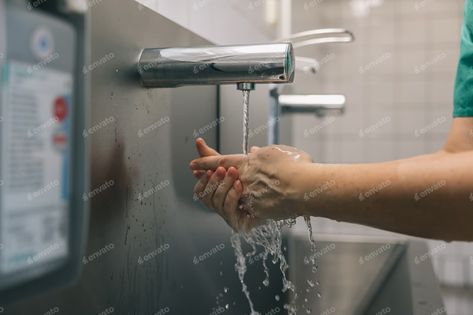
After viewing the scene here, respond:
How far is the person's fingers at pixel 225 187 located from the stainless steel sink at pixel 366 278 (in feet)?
0.96

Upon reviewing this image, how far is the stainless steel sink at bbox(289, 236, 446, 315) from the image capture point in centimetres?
74

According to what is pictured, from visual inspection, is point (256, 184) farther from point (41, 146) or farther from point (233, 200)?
point (41, 146)

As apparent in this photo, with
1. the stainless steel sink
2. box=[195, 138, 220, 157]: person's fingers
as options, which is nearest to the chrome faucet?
Answer: box=[195, 138, 220, 157]: person's fingers

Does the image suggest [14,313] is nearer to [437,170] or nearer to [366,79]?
[437,170]

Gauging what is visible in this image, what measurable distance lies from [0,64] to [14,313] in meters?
0.18

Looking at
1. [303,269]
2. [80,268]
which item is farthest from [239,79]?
[303,269]

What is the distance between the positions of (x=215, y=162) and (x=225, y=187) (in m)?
0.03

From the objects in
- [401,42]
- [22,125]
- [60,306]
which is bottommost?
[60,306]

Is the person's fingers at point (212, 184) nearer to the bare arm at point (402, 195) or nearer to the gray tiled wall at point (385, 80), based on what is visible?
the bare arm at point (402, 195)

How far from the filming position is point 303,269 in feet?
3.45

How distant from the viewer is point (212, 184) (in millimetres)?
563

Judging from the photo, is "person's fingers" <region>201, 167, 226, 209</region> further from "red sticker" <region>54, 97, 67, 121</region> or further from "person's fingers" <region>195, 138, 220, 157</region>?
"red sticker" <region>54, 97, 67, 121</region>

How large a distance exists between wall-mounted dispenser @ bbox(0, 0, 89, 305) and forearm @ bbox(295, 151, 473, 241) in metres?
0.24

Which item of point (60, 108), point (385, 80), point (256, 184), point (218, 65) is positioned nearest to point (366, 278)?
point (256, 184)
